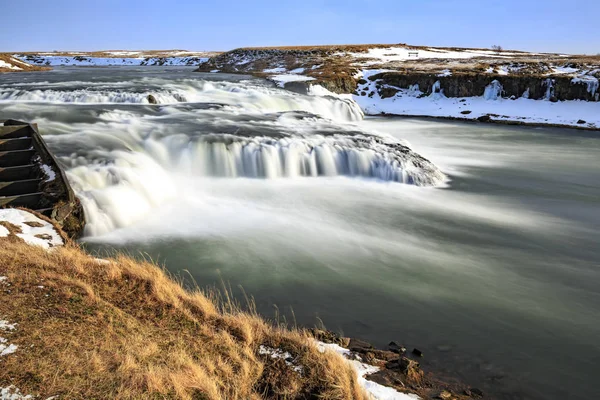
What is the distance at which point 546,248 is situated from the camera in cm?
925

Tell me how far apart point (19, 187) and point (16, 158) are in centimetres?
137

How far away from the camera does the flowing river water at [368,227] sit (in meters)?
5.98

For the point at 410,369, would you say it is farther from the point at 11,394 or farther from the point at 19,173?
the point at 19,173

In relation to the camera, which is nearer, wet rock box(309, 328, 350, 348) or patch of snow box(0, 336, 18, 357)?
patch of snow box(0, 336, 18, 357)

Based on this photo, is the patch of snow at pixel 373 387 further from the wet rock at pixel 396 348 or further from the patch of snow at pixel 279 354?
the wet rock at pixel 396 348

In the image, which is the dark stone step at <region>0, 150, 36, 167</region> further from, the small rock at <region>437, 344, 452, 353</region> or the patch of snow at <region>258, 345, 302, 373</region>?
the small rock at <region>437, 344, 452, 353</region>

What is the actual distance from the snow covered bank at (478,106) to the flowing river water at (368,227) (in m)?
10.7

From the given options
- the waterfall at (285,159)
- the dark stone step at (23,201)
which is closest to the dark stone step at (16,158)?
the dark stone step at (23,201)

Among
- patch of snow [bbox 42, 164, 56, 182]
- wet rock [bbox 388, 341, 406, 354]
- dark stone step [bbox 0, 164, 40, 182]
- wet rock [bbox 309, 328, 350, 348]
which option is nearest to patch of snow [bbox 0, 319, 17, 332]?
wet rock [bbox 309, 328, 350, 348]

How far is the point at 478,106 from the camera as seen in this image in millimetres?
32531

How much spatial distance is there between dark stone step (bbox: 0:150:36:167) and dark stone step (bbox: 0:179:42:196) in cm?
115

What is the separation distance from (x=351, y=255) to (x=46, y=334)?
584 centimetres

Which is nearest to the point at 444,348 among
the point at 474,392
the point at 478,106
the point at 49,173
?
the point at 474,392

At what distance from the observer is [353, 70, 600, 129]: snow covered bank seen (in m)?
29.0
